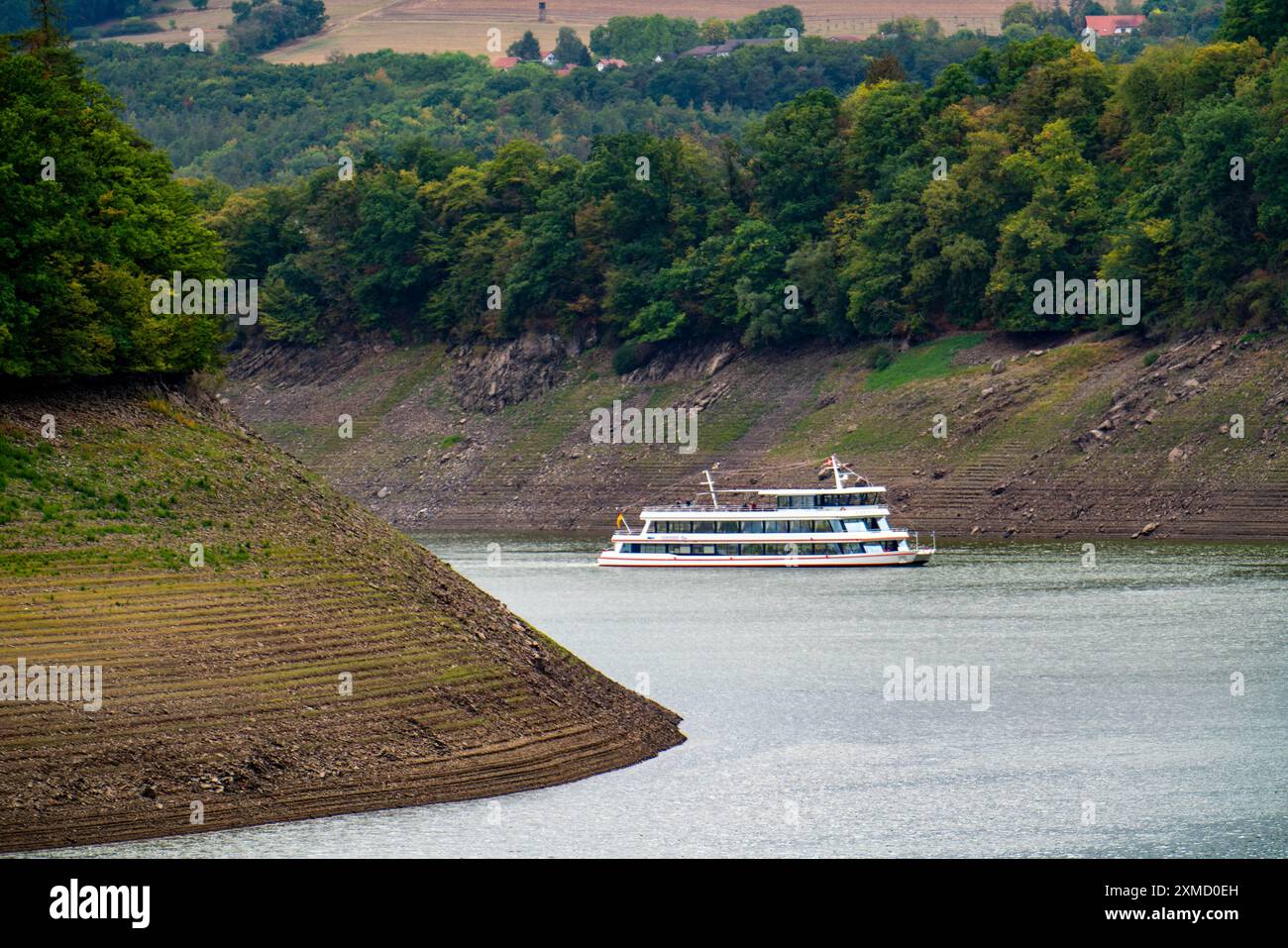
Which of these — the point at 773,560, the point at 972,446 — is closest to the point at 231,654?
the point at 773,560

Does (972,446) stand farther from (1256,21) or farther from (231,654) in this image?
(231,654)

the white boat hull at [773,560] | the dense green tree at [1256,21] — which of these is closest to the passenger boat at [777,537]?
the white boat hull at [773,560]

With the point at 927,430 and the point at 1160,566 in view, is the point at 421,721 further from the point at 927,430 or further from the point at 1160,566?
the point at 927,430

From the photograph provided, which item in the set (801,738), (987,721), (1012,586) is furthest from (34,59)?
(1012,586)

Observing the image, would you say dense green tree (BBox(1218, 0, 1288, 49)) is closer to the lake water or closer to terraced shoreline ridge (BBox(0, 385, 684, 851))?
the lake water

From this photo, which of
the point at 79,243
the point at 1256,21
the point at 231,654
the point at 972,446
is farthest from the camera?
the point at 1256,21

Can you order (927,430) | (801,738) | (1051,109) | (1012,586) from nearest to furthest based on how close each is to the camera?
(801,738), (1012,586), (927,430), (1051,109)
